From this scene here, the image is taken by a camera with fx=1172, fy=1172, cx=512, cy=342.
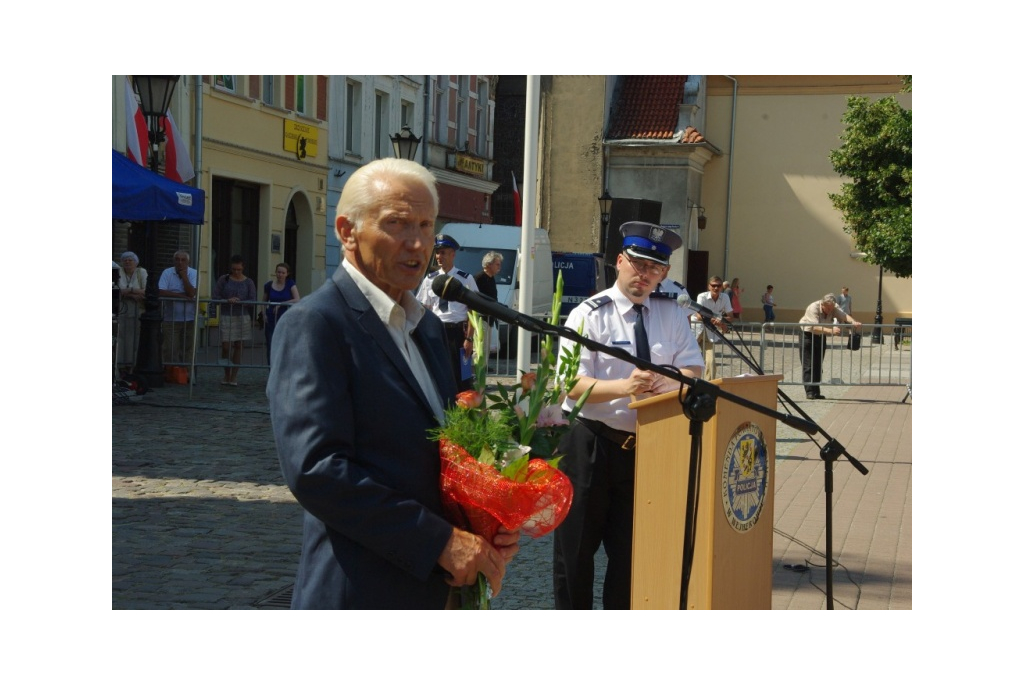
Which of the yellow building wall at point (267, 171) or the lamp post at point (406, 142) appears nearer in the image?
the lamp post at point (406, 142)

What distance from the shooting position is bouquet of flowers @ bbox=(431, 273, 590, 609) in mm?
3000

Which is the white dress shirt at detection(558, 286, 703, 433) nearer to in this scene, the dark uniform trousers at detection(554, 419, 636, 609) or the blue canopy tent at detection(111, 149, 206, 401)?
the dark uniform trousers at detection(554, 419, 636, 609)

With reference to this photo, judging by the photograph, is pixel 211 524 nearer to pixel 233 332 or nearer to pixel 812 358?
pixel 233 332

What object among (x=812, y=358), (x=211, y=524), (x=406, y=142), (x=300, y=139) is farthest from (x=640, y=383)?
(x=300, y=139)

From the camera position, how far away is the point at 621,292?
5523mm

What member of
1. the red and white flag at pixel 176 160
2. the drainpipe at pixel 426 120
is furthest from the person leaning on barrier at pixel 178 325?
A: the drainpipe at pixel 426 120

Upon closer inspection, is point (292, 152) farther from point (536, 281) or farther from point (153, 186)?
point (153, 186)

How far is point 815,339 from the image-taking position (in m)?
18.6

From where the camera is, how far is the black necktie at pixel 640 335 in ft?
17.7

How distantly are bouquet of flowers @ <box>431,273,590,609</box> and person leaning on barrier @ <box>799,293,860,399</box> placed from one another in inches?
610

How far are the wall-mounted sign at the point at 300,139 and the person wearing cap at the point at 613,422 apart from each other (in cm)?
2613

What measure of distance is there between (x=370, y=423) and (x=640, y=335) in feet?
8.77

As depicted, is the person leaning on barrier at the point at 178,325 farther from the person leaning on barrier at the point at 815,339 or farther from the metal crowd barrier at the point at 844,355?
the person leaning on barrier at the point at 815,339
